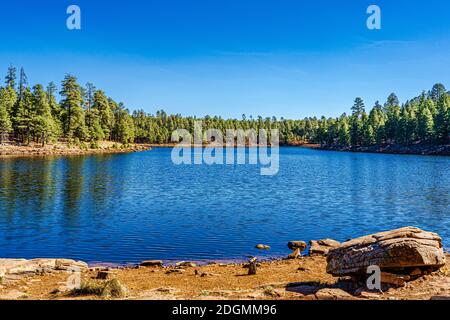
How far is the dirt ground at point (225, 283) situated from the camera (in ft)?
44.4

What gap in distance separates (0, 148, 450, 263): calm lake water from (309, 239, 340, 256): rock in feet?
6.24

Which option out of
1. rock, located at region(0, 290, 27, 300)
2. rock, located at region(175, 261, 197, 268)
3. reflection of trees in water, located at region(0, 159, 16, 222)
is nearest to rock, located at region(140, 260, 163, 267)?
rock, located at region(175, 261, 197, 268)

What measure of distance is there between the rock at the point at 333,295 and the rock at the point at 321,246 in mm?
9609

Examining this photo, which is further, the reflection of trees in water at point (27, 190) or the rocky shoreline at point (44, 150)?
the rocky shoreline at point (44, 150)

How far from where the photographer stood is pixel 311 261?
21734 mm

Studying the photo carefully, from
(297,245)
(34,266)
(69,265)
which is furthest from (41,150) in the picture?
(297,245)

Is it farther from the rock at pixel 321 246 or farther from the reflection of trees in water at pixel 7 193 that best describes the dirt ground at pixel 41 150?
the rock at pixel 321 246

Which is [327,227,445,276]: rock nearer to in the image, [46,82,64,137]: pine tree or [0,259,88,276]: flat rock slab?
[0,259,88,276]: flat rock slab

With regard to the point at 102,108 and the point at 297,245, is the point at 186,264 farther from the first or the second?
the point at 102,108

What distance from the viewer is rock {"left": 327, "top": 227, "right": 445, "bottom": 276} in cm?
1383

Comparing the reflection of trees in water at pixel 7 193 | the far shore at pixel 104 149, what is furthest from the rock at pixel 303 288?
the far shore at pixel 104 149
